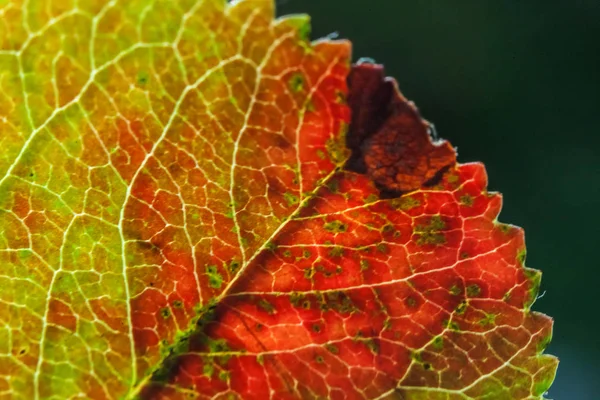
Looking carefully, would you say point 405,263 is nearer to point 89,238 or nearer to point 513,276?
point 513,276

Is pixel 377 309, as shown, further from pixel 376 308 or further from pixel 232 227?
pixel 232 227

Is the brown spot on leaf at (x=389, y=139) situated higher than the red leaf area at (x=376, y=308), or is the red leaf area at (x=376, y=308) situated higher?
the brown spot on leaf at (x=389, y=139)

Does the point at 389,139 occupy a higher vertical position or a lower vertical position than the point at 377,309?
higher

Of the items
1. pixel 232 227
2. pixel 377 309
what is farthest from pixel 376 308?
pixel 232 227

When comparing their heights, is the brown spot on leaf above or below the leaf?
above

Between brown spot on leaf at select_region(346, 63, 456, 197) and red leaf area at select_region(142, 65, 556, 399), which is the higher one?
brown spot on leaf at select_region(346, 63, 456, 197)
